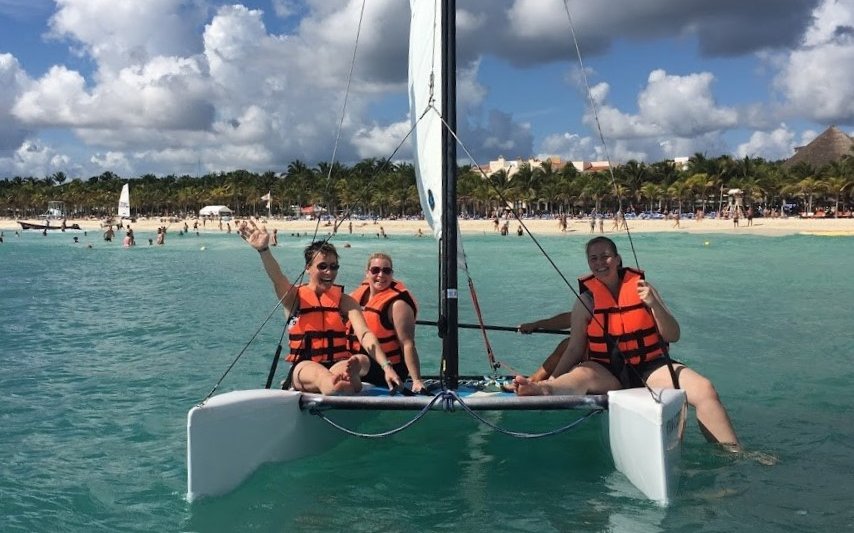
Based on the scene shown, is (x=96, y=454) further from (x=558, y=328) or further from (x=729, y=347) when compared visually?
(x=729, y=347)

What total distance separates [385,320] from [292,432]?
3.59ft

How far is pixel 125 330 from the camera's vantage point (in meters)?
12.3

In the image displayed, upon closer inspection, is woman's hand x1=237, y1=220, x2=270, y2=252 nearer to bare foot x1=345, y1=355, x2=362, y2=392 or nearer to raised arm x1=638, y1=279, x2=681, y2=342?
bare foot x1=345, y1=355, x2=362, y2=392

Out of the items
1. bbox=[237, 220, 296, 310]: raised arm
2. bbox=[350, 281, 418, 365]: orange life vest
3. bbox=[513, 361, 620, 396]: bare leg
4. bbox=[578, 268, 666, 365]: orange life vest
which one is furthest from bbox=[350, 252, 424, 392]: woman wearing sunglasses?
bbox=[578, 268, 666, 365]: orange life vest

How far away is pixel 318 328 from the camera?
5129 millimetres

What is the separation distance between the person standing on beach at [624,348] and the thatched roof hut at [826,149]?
69.0m

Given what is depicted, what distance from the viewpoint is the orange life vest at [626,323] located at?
4.85 metres

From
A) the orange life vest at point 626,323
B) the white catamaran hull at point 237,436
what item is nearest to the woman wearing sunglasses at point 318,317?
the white catamaran hull at point 237,436

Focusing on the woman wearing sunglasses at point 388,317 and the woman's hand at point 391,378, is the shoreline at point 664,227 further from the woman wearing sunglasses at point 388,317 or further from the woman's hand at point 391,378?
the woman's hand at point 391,378

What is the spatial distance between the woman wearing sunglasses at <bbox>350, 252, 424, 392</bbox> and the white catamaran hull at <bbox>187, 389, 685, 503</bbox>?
2.82 ft

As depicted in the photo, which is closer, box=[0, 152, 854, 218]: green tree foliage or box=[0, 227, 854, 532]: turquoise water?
box=[0, 227, 854, 532]: turquoise water

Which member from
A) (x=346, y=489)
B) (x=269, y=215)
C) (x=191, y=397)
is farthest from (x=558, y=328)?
(x=269, y=215)

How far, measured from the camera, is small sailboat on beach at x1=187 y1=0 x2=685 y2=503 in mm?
4152

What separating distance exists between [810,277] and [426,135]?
18500mm
